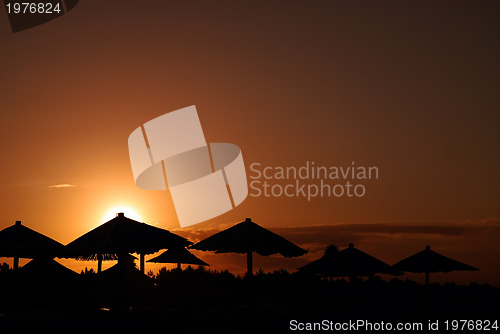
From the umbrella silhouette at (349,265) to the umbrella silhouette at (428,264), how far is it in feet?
2.66

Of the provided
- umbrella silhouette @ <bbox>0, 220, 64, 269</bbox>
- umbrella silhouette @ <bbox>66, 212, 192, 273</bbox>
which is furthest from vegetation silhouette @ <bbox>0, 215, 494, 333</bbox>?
umbrella silhouette @ <bbox>0, 220, 64, 269</bbox>

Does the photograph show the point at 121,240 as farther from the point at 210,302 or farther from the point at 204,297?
the point at 204,297

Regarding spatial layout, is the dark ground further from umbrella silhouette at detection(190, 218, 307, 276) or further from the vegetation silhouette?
umbrella silhouette at detection(190, 218, 307, 276)

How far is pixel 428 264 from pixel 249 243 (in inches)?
291

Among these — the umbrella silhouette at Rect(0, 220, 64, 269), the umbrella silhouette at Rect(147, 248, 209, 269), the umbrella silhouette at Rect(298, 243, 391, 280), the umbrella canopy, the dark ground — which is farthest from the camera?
the umbrella silhouette at Rect(147, 248, 209, 269)

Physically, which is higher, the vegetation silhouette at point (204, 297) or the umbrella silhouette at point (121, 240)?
the umbrella silhouette at point (121, 240)

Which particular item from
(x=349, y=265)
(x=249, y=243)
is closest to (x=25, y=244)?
(x=249, y=243)

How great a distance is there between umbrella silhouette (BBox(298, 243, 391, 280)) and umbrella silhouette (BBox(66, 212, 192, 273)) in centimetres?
640

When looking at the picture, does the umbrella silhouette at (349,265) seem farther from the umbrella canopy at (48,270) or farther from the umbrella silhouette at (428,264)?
the umbrella canopy at (48,270)

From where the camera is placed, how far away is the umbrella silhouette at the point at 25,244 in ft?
71.3

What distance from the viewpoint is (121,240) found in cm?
1873

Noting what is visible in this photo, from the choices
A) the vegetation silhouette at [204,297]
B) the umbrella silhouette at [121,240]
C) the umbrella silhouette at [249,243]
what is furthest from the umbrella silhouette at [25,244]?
the umbrella silhouette at [249,243]

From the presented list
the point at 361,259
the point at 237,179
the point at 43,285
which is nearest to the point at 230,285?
the point at 237,179

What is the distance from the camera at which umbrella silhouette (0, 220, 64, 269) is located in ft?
71.3
